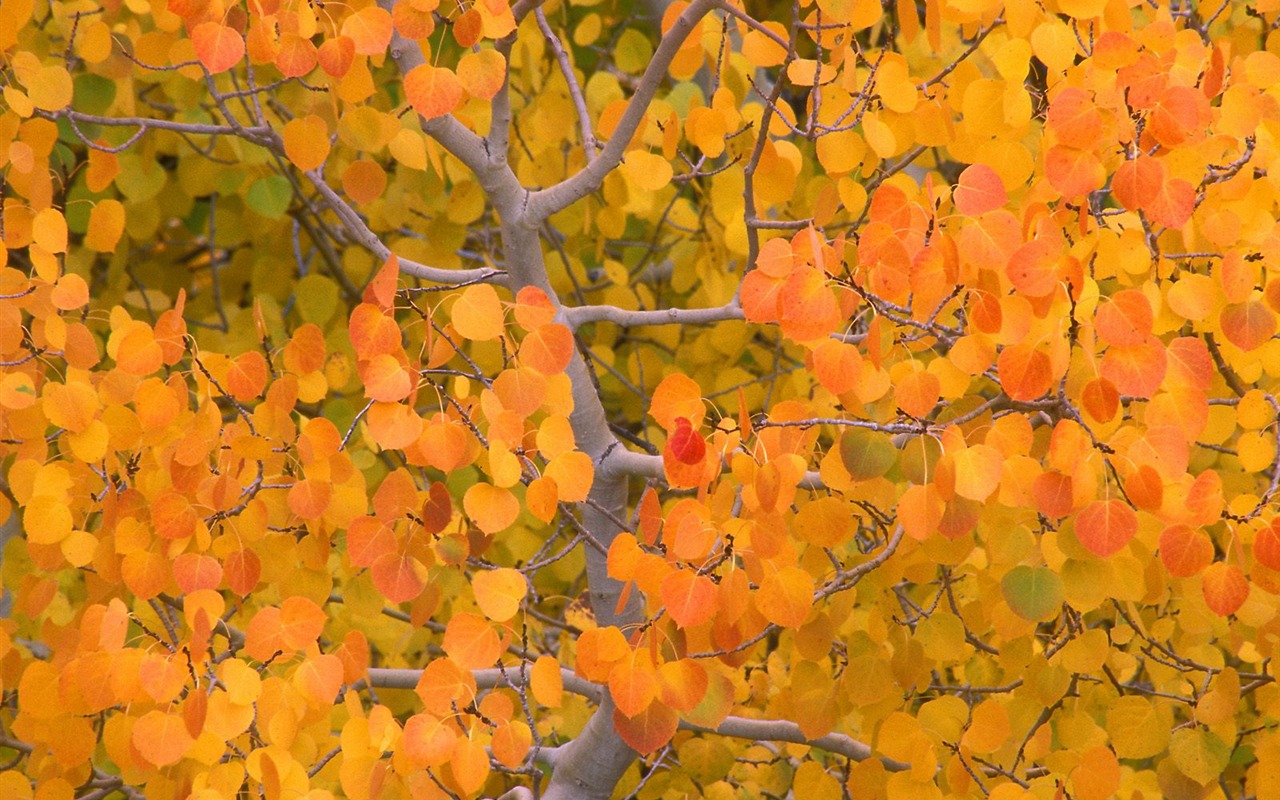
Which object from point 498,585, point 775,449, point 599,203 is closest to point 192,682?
point 498,585

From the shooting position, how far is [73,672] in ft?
4.83

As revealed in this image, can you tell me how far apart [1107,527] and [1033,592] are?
0.17 meters

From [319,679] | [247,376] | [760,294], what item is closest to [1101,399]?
[760,294]

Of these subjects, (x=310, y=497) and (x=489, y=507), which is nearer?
(x=489, y=507)

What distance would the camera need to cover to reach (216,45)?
1.54 metres

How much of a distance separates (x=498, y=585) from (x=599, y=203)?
154 cm

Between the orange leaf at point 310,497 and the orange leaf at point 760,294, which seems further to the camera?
the orange leaf at point 310,497

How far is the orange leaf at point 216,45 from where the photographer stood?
5.02 ft

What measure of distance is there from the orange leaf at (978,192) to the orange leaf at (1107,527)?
1.06 ft

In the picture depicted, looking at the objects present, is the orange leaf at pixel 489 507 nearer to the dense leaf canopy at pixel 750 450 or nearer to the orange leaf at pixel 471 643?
the dense leaf canopy at pixel 750 450

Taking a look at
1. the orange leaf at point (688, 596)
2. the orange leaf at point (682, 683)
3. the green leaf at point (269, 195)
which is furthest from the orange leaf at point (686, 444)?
the green leaf at point (269, 195)

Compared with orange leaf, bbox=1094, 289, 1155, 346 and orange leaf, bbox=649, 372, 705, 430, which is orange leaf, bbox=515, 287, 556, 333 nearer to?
orange leaf, bbox=649, 372, 705, 430

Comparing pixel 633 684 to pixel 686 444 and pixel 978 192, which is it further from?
pixel 978 192

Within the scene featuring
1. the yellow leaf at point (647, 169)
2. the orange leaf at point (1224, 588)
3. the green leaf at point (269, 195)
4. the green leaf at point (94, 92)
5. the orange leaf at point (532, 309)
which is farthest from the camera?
the green leaf at point (269, 195)
